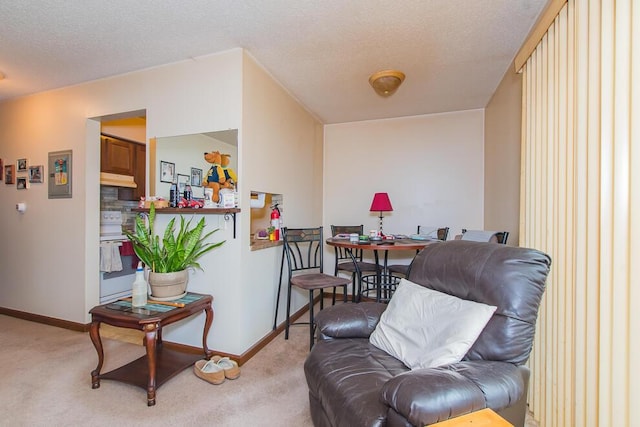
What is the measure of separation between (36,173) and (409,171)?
170 inches

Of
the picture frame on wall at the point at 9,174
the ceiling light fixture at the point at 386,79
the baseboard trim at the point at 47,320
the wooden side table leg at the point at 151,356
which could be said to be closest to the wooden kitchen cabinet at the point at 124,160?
the picture frame on wall at the point at 9,174

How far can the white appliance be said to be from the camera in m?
3.46

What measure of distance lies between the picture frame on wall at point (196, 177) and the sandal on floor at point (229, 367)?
1.40m

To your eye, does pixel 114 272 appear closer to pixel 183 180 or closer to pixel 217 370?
pixel 183 180

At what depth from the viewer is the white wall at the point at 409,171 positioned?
12.1 feet

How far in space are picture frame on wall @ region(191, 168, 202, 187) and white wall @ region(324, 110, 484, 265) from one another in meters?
2.13

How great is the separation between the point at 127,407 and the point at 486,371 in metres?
1.98

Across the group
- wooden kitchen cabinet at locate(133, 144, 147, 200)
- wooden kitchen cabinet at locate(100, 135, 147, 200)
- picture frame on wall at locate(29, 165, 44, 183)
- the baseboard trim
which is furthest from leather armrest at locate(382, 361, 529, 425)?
wooden kitchen cabinet at locate(133, 144, 147, 200)

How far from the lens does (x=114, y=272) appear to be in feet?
11.7

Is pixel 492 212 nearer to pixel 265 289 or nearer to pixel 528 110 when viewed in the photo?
pixel 528 110

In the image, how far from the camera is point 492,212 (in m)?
3.15

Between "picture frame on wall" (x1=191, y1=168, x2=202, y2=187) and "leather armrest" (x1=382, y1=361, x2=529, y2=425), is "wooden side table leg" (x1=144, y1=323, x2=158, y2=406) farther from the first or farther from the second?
"leather armrest" (x1=382, y1=361, x2=529, y2=425)

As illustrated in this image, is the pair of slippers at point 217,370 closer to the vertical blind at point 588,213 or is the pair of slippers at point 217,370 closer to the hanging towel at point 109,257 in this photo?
the vertical blind at point 588,213

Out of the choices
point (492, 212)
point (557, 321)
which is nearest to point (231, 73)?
point (557, 321)
